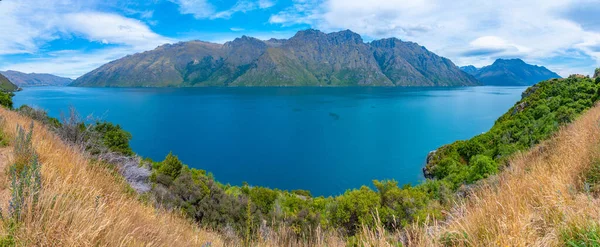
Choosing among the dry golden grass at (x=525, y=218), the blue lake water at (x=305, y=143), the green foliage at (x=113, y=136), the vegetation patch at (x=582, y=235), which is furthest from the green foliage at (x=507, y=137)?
the green foliage at (x=113, y=136)

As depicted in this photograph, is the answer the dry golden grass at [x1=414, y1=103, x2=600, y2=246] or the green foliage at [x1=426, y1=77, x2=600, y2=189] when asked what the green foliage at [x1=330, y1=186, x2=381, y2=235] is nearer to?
the dry golden grass at [x1=414, y1=103, x2=600, y2=246]

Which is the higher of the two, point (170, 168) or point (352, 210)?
point (170, 168)

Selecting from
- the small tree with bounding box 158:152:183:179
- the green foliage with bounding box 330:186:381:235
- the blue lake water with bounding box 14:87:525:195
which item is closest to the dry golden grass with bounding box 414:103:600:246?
the green foliage with bounding box 330:186:381:235

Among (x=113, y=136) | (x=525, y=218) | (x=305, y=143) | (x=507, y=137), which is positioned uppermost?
(x=525, y=218)

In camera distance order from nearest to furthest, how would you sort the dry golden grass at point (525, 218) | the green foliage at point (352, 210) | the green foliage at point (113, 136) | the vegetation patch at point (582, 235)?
the vegetation patch at point (582, 235) < the dry golden grass at point (525, 218) < the green foliage at point (352, 210) < the green foliage at point (113, 136)

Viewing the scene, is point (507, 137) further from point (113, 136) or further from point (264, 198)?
point (113, 136)

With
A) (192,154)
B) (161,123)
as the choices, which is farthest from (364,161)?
(161,123)

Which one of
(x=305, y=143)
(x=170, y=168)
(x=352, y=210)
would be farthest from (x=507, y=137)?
(x=170, y=168)

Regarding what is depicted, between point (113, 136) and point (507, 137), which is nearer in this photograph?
point (113, 136)

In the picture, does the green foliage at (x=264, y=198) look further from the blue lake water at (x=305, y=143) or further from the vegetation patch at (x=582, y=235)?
the vegetation patch at (x=582, y=235)

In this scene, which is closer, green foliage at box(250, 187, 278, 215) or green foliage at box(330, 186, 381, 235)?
green foliage at box(330, 186, 381, 235)

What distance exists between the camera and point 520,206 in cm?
364

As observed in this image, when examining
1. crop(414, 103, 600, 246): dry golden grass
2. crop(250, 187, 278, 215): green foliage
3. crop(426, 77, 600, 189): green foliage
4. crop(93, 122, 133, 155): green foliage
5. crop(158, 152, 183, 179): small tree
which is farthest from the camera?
crop(426, 77, 600, 189): green foliage

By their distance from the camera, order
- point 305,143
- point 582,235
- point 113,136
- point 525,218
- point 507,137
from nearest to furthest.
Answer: point 582,235
point 525,218
point 113,136
point 507,137
point 305,143
